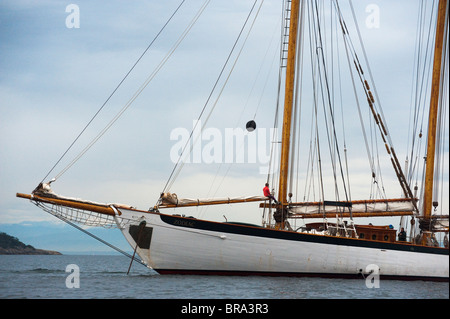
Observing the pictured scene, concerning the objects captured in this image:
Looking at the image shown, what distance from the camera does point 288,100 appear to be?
42062 millimetres

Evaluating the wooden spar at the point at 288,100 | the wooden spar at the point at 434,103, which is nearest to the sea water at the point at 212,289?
the wooden spar at the point at 288,100

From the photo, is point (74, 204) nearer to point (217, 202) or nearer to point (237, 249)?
point (217, 202)

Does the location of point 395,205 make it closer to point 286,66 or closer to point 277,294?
point 286,66

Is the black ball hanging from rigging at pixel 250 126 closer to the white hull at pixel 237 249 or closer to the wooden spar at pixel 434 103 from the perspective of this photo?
the white hull at pixel 237 249

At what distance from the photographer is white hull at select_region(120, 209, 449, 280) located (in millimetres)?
35844

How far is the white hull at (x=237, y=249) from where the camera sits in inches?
1411

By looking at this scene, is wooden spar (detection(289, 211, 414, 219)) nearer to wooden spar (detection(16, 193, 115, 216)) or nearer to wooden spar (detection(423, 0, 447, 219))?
wooden spar (detection(423, 0, 447, 219))

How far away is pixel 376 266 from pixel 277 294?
14.2 meters

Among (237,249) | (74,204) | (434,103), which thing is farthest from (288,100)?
(74,204)

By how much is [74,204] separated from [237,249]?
997 cm

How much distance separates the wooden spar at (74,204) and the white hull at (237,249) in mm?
940

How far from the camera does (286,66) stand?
139ft
